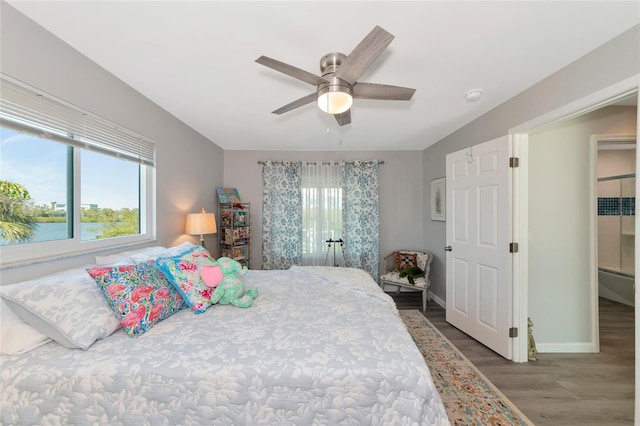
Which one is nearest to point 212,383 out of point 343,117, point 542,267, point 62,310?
point 62,310

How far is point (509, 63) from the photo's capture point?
181cm

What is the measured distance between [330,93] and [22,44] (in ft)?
5.68

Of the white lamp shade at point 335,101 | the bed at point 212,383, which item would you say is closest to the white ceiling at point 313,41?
the white lamp shade at point 335,101

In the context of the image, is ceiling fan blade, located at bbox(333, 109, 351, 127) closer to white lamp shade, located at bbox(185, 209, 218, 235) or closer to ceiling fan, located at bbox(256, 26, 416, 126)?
ceiling fan, located at bbox(256, 26, 416, 126)

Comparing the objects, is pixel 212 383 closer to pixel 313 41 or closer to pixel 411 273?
pixel 313 41

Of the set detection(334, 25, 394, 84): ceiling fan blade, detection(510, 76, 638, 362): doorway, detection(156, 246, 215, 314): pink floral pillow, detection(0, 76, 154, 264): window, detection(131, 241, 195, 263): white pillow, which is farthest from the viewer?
detection(510, 76, 638, 362): doorway

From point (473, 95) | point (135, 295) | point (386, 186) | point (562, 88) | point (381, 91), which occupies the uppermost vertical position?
point (473, 95)

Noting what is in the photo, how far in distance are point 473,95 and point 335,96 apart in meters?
1.51

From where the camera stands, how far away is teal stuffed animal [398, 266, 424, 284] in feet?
12.1

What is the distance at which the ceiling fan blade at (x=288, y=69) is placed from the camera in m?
1.34

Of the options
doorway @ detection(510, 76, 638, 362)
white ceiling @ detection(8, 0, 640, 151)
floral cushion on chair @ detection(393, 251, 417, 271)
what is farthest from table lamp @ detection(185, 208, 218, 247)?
doorway @ detection(510, 76, 638, 362)

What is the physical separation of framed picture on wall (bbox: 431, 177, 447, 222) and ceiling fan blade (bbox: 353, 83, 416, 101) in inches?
97.2

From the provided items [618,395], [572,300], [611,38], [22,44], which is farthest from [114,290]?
[572,300]

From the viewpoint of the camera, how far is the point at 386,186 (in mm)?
4398
